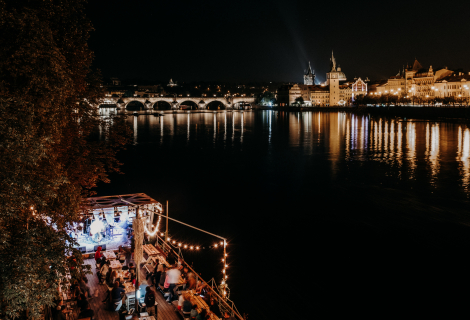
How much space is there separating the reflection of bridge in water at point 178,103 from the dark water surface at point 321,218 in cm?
7338

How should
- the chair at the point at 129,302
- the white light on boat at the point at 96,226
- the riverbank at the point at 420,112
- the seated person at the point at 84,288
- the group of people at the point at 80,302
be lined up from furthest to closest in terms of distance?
the riverbank at the point at 420,112
the white light on boat at the point at 96,226
the seated person at the point at 84,288
the chair at the point at 129,302
the group of people at the point at 80,302

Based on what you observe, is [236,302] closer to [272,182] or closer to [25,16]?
[25,16]

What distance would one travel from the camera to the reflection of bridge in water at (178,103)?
10238 centimetres

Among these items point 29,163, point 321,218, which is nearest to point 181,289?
point 29,163

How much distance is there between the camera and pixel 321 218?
15.1 meters

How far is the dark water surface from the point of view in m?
9.78

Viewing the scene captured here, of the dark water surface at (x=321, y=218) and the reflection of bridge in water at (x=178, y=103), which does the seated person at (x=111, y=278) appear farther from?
the reflection of bridge in water at (x=178, y=103)

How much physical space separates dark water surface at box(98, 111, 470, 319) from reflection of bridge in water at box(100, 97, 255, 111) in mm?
73375

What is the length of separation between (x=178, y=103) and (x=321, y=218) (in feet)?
338

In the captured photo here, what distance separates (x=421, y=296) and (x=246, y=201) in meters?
9.31

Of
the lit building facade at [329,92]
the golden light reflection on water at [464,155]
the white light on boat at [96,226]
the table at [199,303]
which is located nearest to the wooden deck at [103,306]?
→ the table at [199,303]

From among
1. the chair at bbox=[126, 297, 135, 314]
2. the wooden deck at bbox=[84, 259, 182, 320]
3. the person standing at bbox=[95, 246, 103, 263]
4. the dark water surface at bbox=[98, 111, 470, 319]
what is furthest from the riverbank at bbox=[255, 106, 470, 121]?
the chair at bbox=[126, 297, 135, 314]

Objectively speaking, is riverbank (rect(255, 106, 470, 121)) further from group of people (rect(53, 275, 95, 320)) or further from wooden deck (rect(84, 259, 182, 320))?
group of people (rect(53, 275, 95, 320))

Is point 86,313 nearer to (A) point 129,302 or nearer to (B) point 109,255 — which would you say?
(A) point 129,302
